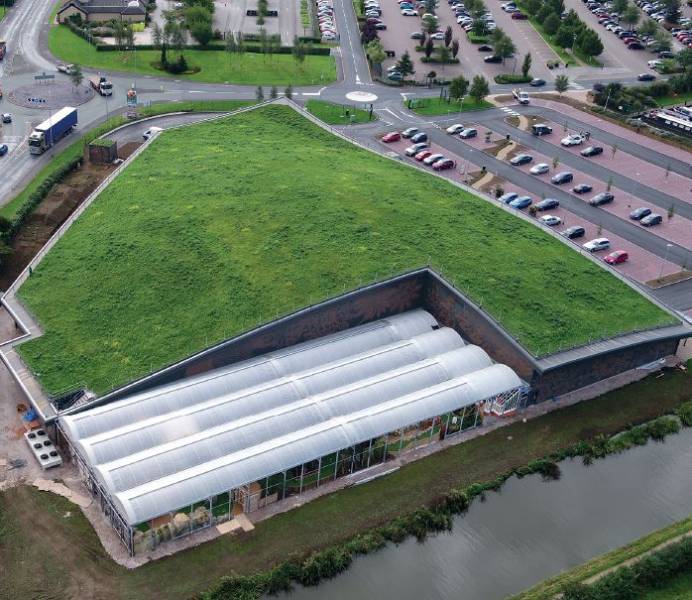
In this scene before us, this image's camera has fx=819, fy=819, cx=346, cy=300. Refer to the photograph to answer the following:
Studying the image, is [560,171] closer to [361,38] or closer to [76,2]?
[361,38]

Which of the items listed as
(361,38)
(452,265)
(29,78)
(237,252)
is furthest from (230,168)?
(361,38)

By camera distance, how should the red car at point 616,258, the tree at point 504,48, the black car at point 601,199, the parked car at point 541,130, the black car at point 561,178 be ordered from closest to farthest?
1. the red car at point 616,258
2. the black car at point 601,199
3. the black car at point 561,178
4. the parked car at point 541,130
5. the tree at point 504,48

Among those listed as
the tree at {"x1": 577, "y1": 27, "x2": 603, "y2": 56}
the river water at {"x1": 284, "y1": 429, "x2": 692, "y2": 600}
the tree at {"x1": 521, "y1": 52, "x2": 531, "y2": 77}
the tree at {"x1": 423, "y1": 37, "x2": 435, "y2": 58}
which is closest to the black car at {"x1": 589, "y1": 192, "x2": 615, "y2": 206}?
the river water at {"x1": 284, "y1": 429, "x2": 692, "y2": 600}

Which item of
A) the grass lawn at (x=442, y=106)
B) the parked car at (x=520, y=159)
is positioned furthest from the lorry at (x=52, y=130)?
the parked car at (x=520, y=159)

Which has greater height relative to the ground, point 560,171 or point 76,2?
point 76,2

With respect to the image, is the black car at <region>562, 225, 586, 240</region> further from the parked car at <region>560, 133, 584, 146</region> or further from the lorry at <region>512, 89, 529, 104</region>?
the lorry at <region>512, 89, 529, 104</region>

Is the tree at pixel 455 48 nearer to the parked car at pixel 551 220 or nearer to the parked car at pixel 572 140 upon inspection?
the parked car at pixel 572 140
